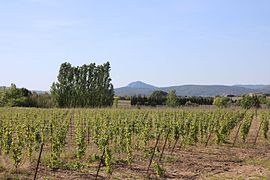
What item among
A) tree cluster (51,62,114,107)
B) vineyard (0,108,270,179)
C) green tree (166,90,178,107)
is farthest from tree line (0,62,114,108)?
vineyard (0,108,270,179)

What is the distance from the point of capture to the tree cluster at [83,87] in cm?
5088

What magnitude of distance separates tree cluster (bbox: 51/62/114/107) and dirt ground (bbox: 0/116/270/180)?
36.2 meters

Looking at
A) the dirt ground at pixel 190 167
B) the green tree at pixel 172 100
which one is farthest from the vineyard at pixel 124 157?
the green tree at pixel 172 100

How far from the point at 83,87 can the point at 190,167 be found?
4081 centimetres

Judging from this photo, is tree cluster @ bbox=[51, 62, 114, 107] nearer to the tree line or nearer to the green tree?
the tree line

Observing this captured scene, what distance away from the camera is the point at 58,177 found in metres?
10.1

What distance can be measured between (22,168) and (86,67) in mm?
43037

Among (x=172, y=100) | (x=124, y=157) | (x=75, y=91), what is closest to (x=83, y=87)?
(x=75, y=91)

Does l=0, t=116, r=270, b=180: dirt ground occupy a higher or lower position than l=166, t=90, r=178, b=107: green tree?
lower

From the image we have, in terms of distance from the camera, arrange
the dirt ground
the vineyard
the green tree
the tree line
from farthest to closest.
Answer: the green tree, the tree line, the vineyard, the dirt ground

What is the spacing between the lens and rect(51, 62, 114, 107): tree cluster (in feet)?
167

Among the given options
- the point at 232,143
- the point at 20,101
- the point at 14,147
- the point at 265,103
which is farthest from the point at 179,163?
the point at 265,103

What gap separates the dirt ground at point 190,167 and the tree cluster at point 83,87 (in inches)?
1424

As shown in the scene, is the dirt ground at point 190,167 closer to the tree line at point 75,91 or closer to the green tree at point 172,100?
the tree line at point 75,91
